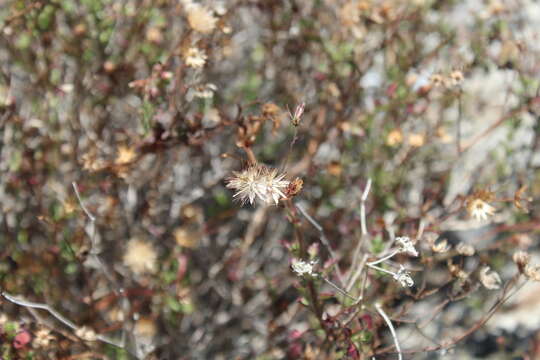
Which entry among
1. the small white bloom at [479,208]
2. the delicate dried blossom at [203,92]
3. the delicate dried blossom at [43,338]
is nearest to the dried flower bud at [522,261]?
the small white bloom at [479,208]

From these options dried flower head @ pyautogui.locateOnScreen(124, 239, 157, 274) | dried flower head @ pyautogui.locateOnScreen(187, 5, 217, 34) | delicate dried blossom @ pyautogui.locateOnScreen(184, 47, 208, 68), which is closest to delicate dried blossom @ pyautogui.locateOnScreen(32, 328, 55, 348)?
dried flower head @ pyautogui.locateOnScreen(124, 239, 157, 274)

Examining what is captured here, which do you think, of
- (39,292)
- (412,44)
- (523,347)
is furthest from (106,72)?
(523,347)

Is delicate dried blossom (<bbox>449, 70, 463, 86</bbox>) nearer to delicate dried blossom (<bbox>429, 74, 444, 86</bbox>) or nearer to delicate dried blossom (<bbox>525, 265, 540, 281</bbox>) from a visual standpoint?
delicate dried blossom (<bbox>429, 74, 444, 86</bbox>)

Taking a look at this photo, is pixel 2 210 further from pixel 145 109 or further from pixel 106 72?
pixel 145 109

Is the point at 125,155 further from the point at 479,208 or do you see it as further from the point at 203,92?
the point at 479,208

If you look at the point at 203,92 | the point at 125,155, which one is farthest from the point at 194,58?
the point at 125,155

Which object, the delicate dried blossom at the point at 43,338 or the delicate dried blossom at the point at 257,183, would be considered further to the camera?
the delicate dried blossom at the point at 43,338

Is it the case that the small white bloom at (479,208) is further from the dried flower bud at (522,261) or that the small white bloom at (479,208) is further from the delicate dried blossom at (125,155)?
the delicate dried blossom at (125,155)

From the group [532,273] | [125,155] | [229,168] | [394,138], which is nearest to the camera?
[532,273]
